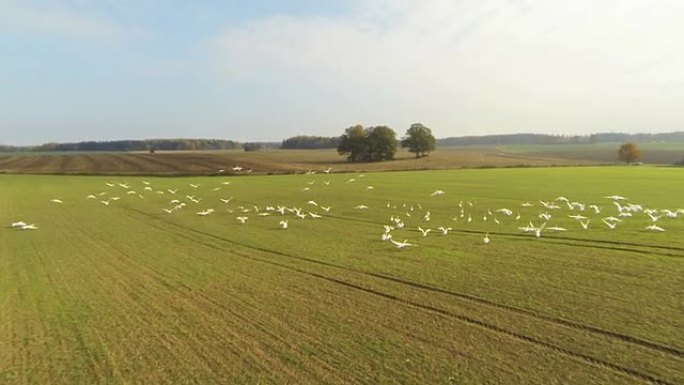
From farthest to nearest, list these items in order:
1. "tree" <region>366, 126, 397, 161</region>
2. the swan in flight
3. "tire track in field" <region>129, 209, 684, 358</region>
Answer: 1. "tree" <region>366, 126, 397, 161</region>
2. the swan in flight
3. "tire track in field" <region>129, 209, 684, 358</region>

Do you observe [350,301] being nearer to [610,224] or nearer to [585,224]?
[585,224]

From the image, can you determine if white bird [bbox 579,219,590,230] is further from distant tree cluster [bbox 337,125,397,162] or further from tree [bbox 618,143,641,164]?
tree [bbox 618,143,641,164]

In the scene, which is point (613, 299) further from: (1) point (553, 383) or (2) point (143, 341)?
(2) point (143, 341)

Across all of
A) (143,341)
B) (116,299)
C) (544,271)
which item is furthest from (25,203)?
(544,271)

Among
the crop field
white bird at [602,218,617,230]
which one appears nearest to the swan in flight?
the crop field

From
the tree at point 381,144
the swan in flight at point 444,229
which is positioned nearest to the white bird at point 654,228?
the swan in flight at point 444,229

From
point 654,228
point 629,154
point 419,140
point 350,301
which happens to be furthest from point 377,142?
point 350,301

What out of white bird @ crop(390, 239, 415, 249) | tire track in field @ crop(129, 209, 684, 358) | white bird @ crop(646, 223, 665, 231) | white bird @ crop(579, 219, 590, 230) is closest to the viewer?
tire track in field @ crop(129, 209, 684, 358)

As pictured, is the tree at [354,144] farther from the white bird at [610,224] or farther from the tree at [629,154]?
the white bird at [610,224]
